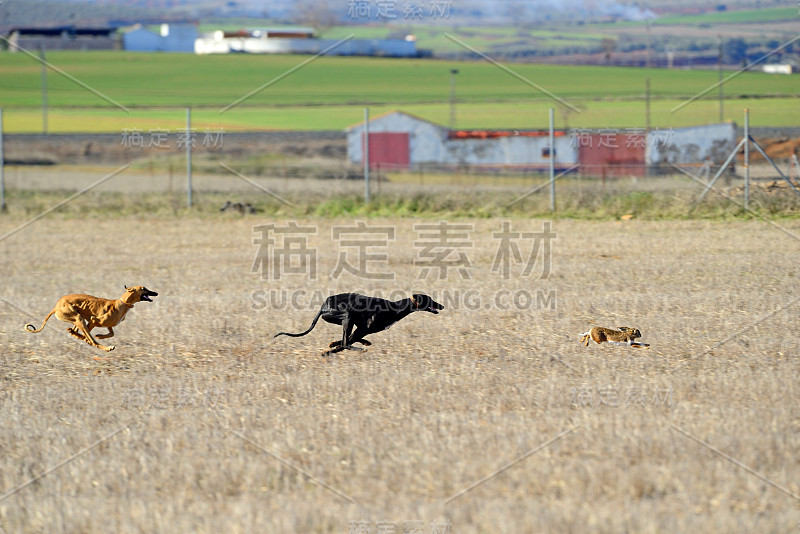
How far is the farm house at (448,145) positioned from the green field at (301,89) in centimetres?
78

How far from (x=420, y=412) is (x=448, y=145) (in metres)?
18.5

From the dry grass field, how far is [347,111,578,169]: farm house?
38.4 ft

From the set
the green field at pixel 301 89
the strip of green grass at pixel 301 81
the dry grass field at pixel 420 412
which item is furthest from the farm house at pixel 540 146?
the strip of green grass at pixel 301 81

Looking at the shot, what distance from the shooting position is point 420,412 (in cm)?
481

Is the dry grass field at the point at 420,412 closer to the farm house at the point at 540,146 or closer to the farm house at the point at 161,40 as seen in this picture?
the farm house at the point at 540,146

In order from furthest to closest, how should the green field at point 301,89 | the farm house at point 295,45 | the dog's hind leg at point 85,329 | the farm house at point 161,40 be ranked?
the farm house at point 161,40
the farm house at point 295,45
the green field at point 301,89
the dog's hind leg at point 85,329

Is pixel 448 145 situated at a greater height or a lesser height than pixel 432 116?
lesser

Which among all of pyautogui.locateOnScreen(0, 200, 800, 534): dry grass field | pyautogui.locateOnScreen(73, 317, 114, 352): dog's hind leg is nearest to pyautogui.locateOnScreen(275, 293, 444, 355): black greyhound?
pyautogui.locateOnScreen(0, 200, 800, 534): dry grass field

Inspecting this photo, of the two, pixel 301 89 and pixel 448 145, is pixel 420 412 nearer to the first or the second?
pixel 448 145

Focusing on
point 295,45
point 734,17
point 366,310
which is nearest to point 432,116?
point 366,310

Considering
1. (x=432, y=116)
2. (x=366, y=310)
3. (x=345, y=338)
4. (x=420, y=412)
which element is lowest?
(x=420, y=412)

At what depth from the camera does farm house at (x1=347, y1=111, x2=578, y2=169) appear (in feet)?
68.6

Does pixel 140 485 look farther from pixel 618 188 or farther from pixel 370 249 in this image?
pixel 618 188

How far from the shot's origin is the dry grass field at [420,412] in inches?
141
